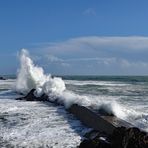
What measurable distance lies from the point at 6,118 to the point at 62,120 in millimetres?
1996

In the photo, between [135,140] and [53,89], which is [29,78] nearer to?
[53,89]

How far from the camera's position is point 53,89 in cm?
2684

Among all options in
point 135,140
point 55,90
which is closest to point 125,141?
point 135,140

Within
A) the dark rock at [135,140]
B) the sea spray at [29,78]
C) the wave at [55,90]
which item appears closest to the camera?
the dark rock at [135,140]

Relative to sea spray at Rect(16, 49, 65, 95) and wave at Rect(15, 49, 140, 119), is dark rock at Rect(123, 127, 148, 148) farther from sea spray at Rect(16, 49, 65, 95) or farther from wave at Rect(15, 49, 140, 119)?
sea spray at Rect(16, 49, 65, 95)

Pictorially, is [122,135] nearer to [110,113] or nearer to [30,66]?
[110,113]

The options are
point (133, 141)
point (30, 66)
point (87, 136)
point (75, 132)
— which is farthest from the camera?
point (30, 66)

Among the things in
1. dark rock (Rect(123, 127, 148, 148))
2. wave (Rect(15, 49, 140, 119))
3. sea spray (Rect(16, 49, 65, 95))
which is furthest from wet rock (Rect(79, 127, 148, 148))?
sea spray (Rect(16, 49, 65, 95))

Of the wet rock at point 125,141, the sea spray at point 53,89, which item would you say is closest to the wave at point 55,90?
the sea spray at point 53,89

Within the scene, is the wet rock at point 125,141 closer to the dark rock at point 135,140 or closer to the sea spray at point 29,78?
the dark rock at point 135,140

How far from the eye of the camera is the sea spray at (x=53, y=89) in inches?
599

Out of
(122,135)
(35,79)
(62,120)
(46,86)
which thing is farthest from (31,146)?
(35,79)

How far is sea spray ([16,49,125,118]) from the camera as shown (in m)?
15.2

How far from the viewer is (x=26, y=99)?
947 inches
